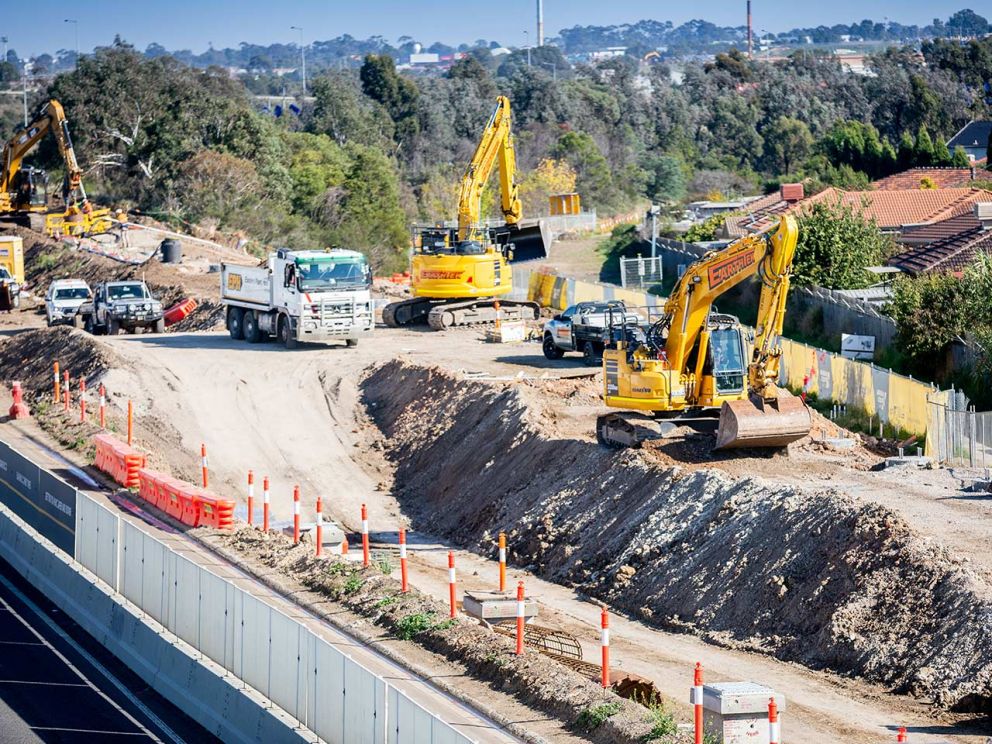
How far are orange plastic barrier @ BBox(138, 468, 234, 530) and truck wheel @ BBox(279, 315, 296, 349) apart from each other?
15.3 m

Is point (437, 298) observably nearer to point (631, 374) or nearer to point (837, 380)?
point (837, 380)

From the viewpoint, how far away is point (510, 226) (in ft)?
183

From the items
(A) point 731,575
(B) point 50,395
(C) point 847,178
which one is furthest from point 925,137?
(A) point 731,575

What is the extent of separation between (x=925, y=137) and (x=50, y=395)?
248 ft

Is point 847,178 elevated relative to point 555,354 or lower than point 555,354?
elevated

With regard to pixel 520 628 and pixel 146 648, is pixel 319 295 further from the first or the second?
pixel 520 628

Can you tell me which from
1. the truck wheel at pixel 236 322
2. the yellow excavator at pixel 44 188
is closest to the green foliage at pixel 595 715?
the truck wheel at pixel 236 322

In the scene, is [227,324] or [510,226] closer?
[227,324]

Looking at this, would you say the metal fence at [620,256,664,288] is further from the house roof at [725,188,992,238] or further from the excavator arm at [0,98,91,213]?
the excavator arm at [0,98,91,213]

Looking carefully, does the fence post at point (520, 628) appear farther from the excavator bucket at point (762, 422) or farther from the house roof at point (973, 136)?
the house roof at point (973, 136)

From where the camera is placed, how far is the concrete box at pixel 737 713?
1714 cm

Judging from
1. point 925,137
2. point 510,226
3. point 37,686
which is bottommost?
point 37,686

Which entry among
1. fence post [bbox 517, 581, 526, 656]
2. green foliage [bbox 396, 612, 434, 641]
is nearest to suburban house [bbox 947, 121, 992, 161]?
green foliage [bbox 396, 612, 434, 641]

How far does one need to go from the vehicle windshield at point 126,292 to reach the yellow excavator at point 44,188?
24969 millimetres
